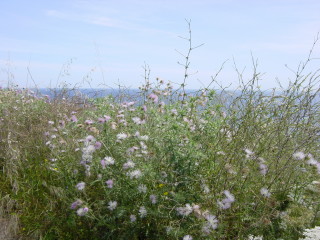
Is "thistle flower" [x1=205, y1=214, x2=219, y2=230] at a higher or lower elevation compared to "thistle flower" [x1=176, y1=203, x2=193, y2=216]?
lower

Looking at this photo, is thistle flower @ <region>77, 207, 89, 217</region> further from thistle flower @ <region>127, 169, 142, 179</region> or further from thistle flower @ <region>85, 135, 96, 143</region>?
thistle flower @ <region>85, 135, 96, 143</region>

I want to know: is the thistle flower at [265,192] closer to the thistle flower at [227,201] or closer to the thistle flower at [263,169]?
the thistle flower at [263,169]

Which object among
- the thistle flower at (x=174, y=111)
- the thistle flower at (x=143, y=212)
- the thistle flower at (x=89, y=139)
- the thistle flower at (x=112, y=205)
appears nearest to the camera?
→ the thistle flower at (x=143, y=212)

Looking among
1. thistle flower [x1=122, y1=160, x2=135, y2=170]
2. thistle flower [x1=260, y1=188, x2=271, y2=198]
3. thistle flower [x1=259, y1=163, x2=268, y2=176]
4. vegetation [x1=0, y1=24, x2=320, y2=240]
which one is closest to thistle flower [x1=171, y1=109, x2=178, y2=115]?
vegetation [x1=0, y1=24, x2=320, y2=240]

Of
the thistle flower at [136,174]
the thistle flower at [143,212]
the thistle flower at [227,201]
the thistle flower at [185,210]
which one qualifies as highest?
the thistle flower at [136,174]

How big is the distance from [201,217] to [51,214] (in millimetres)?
1474

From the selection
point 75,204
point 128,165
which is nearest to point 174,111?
point 128,165

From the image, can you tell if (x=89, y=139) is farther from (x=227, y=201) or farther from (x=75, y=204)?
(x=227, y=201)

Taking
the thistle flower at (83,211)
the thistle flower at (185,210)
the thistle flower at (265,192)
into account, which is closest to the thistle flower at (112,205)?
the thistle flower at (83,211)

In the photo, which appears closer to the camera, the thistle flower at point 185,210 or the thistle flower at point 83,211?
the thistle flower at point 185,210

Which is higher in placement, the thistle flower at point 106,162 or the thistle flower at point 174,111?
the thistle flower at point 174,111

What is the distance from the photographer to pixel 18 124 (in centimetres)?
460

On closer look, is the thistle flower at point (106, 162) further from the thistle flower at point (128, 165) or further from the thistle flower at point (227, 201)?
the thistle flower at point (227, 201)

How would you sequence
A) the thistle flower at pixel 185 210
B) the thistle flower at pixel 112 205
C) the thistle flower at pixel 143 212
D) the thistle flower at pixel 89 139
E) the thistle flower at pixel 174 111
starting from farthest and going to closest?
the thistle flower at pixel 174 111 → the thistle flower at pixel 89 139 → the thistle flower at pixel 112 205 → the thistle flower at pixel 143 212 → the thistle flower at pixel 185 210
